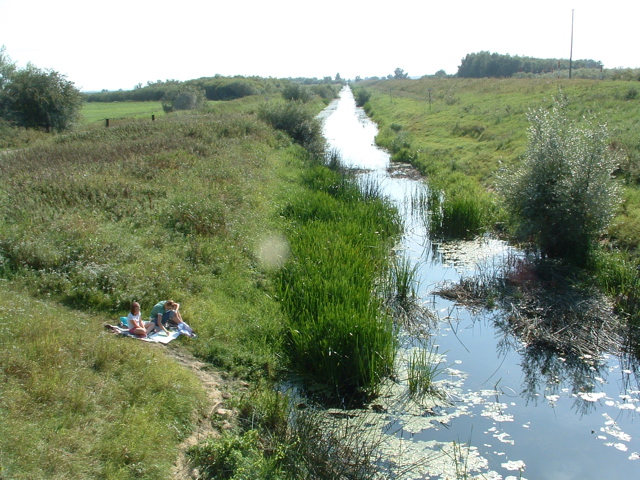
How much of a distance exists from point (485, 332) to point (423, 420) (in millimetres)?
3330

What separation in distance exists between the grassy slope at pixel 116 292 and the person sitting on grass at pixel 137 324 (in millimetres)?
327

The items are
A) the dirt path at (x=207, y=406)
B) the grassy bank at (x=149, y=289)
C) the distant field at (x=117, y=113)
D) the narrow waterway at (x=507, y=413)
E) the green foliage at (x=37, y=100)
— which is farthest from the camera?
the distant field at (x=117, y=113)

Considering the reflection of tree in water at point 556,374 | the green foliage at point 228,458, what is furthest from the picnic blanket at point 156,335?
the reflection of tree in water at point 556,374

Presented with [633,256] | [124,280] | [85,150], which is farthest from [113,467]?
[85,150]

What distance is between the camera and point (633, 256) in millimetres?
11852

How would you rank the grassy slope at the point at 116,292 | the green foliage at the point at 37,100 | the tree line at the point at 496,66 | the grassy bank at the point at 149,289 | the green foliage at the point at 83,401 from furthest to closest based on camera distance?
1. the tree line at the point at 496,66
2. the green foliage at the point at 37,100
3. the grassy bank at the point at 149,289
4. the grassy slope at the point at 116,292
5. the green foliage at the point at 83,401

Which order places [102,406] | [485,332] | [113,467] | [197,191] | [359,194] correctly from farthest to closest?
[359,194]
[197,191]
[485,332]
[102,406]
[113,467]

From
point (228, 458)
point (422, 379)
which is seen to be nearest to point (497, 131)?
point (422, 379)

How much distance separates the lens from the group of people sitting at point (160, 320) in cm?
783

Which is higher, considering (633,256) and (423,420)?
(633,256)

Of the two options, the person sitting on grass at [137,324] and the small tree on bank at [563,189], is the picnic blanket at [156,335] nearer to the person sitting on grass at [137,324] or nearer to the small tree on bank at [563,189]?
the person sitting on grass at [137,324]

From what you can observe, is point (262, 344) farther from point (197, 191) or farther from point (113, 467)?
point (197, 191)

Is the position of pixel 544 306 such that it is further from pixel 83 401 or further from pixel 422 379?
pixel 83 401

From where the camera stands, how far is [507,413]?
7.32 meters
